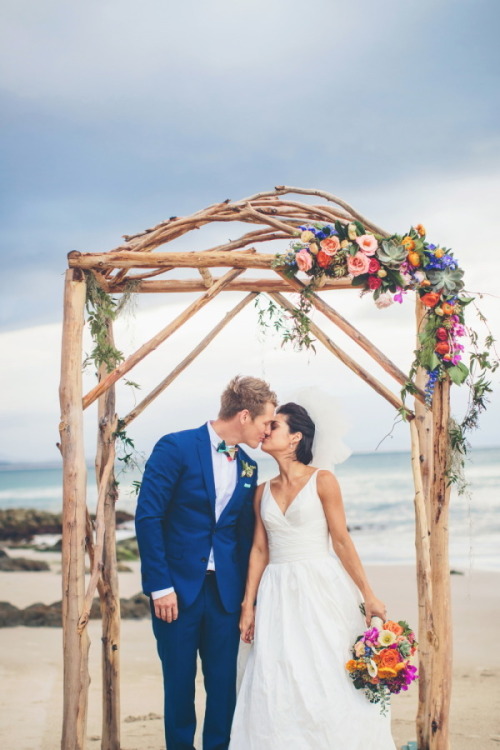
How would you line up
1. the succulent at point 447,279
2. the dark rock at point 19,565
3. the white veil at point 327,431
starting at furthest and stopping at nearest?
the dark rock at point 19,565
the white veil at point 327,431
the succulent at point 447,279

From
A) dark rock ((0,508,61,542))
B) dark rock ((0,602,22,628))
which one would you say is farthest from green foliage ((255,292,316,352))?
dark rock ((0,508,61,542))

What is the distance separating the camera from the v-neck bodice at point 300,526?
417 cm

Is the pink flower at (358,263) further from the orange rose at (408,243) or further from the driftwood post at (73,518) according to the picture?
the driftwood post at (73,518)

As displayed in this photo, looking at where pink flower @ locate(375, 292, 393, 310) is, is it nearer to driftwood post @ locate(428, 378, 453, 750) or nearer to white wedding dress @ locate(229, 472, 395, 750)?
Result: driftwood post @ locate(428, 378, 453, 750)

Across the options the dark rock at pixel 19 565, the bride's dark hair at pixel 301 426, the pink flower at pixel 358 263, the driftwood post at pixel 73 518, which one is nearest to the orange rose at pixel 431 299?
the pink flower at pixel 358 263

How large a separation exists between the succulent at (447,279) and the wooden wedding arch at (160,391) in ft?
1.23

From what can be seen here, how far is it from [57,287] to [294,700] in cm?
252

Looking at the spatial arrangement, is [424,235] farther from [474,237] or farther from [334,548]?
[474,237]

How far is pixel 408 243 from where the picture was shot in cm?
429

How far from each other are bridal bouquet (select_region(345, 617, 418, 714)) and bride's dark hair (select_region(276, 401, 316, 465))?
98cm

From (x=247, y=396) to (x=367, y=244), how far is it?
105cm

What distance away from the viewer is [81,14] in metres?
6.38

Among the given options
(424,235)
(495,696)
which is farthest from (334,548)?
(495,696)

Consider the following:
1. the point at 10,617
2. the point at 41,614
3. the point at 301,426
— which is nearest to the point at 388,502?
the point at 41,614
